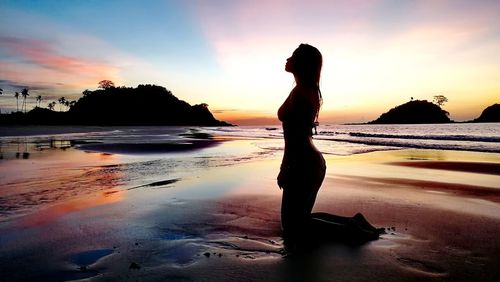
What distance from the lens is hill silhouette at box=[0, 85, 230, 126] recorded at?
14575 cm

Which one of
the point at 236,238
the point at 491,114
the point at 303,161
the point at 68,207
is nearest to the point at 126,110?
the point at 491,114

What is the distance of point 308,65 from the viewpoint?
12.7 feet

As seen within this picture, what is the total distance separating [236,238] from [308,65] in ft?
7.49

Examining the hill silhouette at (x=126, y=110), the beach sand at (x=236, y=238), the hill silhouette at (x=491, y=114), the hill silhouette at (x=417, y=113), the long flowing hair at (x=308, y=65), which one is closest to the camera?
the beach sand at (x=236, y=238)

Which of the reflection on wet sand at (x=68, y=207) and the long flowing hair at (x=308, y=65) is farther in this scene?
the reflection on wet sand at (x=68, y=207)

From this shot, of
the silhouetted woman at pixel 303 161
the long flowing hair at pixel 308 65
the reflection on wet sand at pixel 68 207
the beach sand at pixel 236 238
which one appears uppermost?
the long flowing hair at pixel 308 65

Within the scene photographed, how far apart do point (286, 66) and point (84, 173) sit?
8.31 metres

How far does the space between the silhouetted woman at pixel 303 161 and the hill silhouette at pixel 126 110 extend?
493ft

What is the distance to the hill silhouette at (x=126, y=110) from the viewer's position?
146 meters

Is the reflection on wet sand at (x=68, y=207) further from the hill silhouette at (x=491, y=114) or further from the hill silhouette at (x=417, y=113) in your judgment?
the hill silhouette at (x=417, y=113)

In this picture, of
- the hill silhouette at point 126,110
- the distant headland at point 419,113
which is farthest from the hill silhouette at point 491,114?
the hill silhouette at point 126,110

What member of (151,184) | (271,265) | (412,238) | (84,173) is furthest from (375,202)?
(84,173)

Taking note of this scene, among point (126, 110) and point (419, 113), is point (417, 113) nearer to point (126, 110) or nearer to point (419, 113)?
point (419, 113)

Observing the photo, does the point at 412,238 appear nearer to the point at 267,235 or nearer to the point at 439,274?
the point at 439,274
